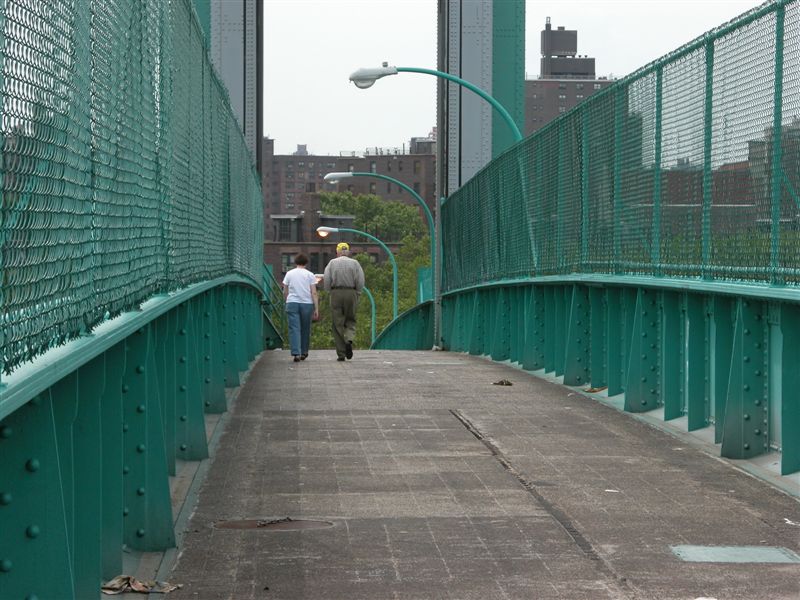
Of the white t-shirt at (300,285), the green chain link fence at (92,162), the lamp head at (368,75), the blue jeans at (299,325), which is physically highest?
the lamp head at (368,75)

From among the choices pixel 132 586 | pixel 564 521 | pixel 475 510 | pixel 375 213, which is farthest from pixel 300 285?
pixel 375 213

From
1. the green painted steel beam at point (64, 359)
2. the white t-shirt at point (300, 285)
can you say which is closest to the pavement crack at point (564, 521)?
the green painted steel beam at point (64, 359)

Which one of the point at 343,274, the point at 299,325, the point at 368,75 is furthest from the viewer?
the point at 368,75

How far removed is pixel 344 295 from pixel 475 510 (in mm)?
15222

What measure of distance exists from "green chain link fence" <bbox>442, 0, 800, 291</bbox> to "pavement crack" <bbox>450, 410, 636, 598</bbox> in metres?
1.96

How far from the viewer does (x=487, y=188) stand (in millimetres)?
25656

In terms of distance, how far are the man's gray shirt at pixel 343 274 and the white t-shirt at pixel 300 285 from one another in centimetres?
100

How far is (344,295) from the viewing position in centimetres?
2350

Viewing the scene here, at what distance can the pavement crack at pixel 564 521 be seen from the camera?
6730 millimetres

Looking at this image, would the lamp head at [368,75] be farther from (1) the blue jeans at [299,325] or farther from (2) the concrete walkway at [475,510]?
(2) the concrete walkway at [475,510]

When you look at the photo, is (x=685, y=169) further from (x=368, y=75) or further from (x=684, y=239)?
(x=368, y=75)

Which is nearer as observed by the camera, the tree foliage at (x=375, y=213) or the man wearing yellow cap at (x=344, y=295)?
the man wearing yellow cap at (x=344, y=295)

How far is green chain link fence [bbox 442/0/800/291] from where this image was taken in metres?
9.84

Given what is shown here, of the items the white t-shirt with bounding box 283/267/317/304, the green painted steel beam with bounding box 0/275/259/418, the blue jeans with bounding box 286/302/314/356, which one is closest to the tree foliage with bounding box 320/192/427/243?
the white t-shirt with bounding box 283/267/317/304
